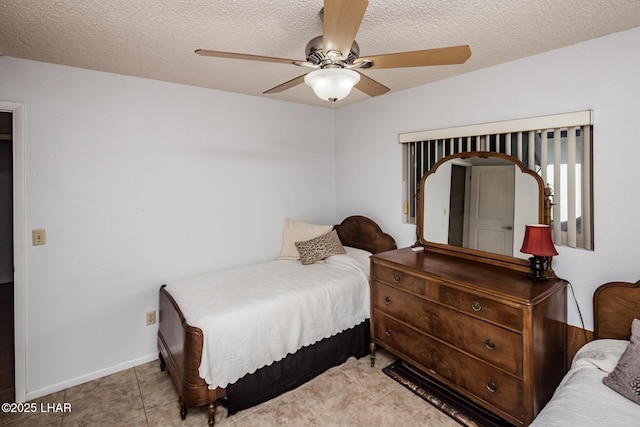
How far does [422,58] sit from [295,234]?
2.25 metres

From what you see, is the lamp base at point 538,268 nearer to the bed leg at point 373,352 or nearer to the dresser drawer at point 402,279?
the dresser drawer at point 402,279

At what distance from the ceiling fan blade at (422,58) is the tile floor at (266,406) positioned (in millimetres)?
2083

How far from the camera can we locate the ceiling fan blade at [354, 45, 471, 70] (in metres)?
1.38

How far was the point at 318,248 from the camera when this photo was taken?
125 inches

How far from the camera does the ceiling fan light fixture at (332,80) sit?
4.56 feet

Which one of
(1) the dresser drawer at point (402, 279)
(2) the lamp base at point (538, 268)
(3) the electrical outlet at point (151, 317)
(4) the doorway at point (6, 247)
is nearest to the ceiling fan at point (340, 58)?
(2) the lamp base at point (538, 268)

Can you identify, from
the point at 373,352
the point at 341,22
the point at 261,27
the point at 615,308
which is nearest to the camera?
the point at 341,22

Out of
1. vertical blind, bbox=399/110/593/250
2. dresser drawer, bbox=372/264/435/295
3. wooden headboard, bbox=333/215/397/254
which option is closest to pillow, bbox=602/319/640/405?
vertical blind, bbox=399/110/593/250

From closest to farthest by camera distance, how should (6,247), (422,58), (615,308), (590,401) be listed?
(590,401) → (422,58) → (615,308) → (6,247)

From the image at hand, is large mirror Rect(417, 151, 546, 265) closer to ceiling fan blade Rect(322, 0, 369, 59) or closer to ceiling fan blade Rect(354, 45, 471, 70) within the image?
ceiling fan blade Rect(354, 45, 471, 70)

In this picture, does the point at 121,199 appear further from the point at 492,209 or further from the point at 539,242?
the point at 539,242

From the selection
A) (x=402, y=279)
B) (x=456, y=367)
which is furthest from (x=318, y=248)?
(x=456, y=367)

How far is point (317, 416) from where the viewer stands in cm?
212

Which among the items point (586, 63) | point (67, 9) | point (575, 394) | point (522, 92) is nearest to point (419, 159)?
point (522, 92)
